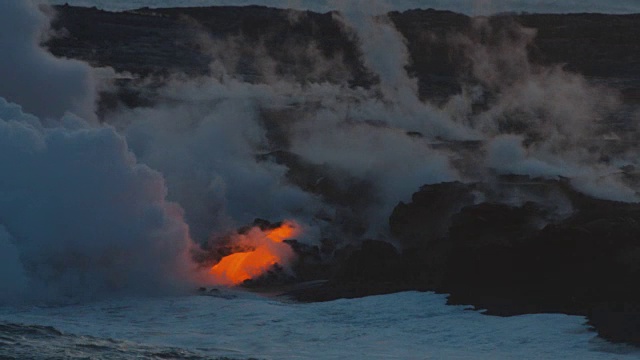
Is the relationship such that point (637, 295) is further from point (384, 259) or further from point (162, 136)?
point (162, 136)

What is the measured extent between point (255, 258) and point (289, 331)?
5450 mm

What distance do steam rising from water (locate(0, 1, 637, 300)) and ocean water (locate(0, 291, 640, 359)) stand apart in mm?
1712

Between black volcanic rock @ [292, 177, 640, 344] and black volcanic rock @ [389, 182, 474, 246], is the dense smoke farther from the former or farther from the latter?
black volcanic rock @ [389, 182, 474, 246]

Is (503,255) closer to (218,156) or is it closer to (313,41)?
(218,156)

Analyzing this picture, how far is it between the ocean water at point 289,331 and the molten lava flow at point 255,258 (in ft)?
7.36

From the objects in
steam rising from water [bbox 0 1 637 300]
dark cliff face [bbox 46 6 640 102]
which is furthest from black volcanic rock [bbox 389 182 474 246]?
dark cliff face [bbox 46 6 640 102]

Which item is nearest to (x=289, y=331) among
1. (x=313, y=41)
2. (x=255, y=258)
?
(x=255, y=258)

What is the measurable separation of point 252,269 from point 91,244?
3013 mm

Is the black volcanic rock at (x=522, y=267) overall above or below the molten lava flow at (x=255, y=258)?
below

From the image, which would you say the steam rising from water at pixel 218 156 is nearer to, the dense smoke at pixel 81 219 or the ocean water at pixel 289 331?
the dense smoke at pixel 81 219

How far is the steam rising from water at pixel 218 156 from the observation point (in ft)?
82.9

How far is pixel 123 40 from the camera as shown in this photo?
239 feet

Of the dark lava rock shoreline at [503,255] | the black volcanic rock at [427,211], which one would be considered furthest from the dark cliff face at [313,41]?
the black volcanic rock at [427,211]

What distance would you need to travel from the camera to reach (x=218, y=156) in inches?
1374
